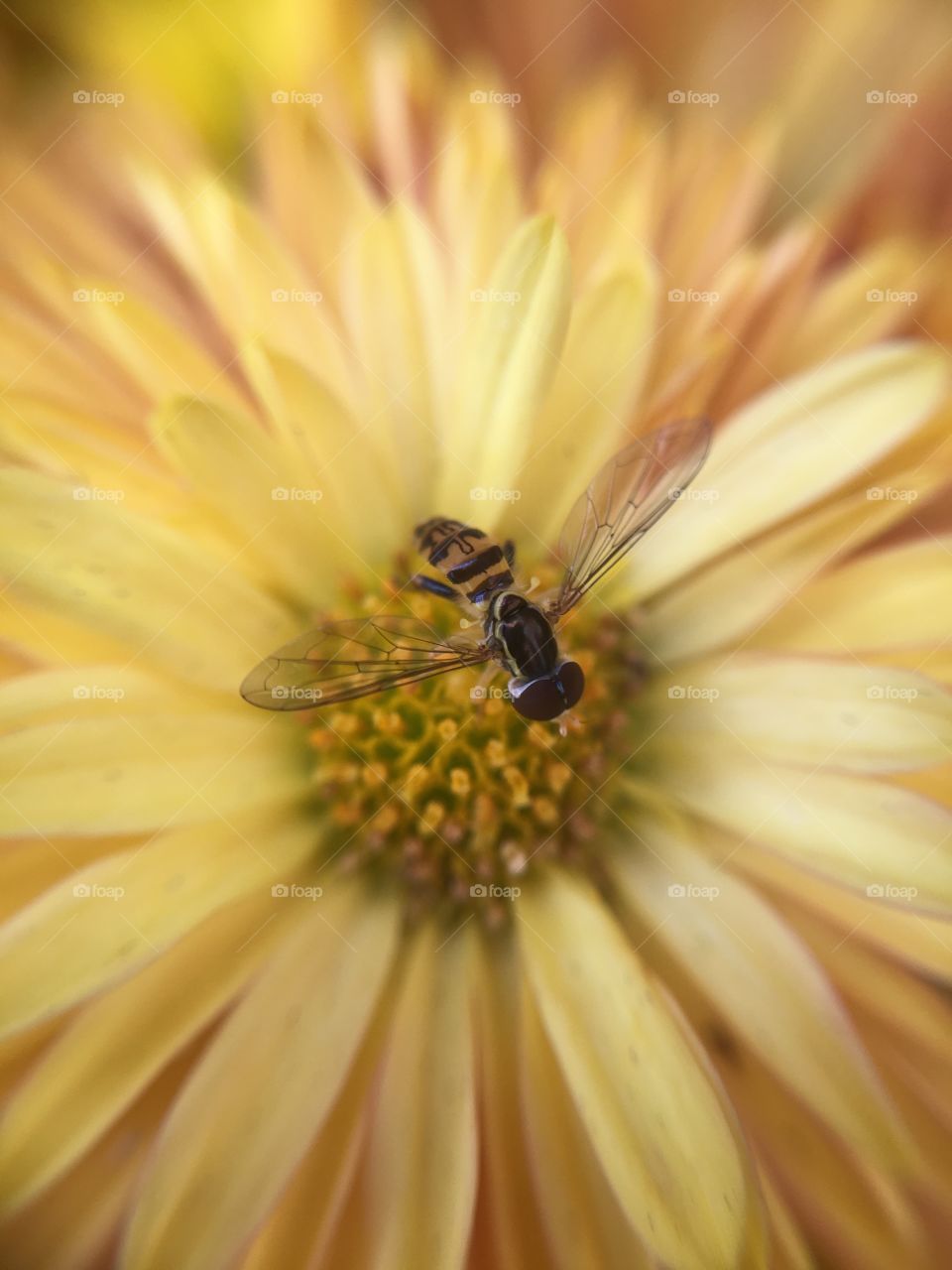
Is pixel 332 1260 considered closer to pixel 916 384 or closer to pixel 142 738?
pixel 142 738

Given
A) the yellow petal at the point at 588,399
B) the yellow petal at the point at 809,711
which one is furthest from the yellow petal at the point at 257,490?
the yellow petal at the point at 809,711

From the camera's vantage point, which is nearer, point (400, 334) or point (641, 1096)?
point (641, 1096)

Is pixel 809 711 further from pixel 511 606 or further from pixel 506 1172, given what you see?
pixel 506 1172

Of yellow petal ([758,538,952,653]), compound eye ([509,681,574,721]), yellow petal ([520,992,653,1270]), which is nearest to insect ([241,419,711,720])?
compound eye ([509,681,574,721])

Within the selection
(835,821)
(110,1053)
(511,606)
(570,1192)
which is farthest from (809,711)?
(110,1053)

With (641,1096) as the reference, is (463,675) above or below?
above

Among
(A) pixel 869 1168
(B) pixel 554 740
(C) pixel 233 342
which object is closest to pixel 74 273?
(C) pixel 233 342
